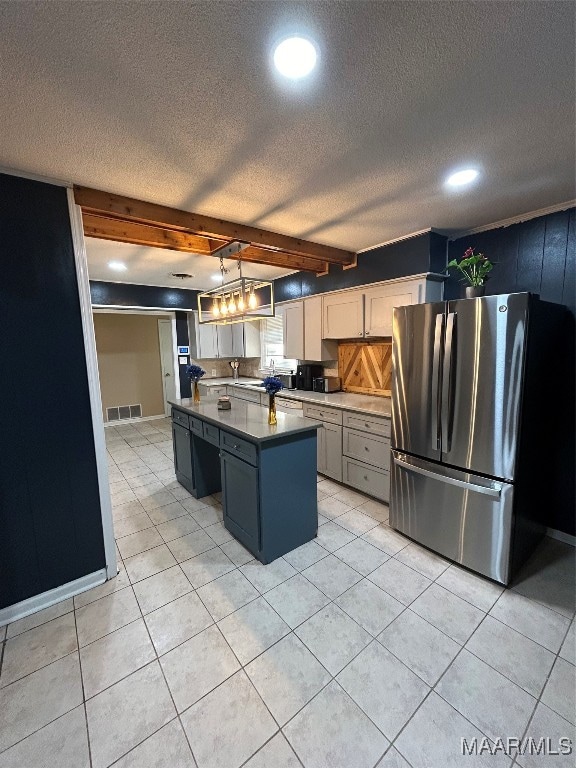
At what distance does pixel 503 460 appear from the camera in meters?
1.97

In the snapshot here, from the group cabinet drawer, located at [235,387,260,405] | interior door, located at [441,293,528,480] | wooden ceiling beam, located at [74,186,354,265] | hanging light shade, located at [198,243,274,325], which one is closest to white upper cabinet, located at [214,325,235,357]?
cabinet drawer, located at [235,387,260,405]

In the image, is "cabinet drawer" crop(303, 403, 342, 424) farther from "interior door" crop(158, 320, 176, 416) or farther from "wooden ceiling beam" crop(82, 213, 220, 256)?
"interior door" crop(158, 320, 176, 416)

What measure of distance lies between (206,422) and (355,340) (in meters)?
2.14

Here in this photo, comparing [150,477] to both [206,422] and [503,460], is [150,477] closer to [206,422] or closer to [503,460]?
[206,422]

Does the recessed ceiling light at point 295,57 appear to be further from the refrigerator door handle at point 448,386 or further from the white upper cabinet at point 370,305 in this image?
the white upper cabinet at point 370,305

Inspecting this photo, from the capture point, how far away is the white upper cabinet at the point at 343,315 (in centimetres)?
346

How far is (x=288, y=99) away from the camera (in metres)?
1.27

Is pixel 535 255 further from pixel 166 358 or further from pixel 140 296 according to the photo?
pixel 166 358

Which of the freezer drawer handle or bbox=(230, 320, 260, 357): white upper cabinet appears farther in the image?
bbox=(230, 320, 260, 357): white upper cabinet

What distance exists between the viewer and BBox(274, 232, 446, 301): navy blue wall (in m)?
2.85

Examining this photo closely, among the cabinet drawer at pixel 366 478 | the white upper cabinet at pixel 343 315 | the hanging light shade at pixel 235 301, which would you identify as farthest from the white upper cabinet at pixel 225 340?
the cabinet drawer at pixel 366 478

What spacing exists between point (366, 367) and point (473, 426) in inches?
71.5

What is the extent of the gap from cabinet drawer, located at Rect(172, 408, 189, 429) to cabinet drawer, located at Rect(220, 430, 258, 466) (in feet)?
2.66

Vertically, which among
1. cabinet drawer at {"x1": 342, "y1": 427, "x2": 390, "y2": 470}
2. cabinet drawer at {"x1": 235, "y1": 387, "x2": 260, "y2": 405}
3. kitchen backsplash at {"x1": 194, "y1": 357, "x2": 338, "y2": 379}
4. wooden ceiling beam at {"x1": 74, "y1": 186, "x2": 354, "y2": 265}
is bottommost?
cabinet drawer at {"x1": 342, "y1": 427, "x2": 390, "y2": 470}
